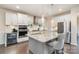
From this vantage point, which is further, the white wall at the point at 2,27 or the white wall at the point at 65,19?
the white wall at the point at 65,19

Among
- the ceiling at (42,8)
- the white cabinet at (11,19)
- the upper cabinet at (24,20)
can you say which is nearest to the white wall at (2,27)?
the white cabinet at (11,19)

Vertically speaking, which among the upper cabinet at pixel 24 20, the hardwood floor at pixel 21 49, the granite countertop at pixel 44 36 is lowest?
the hardwood floor at pixel 21 49

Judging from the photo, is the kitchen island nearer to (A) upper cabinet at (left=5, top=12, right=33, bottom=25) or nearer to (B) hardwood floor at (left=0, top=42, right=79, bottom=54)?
(B) hardwood floor at (left=0, top=42, right=79, bottom=54)

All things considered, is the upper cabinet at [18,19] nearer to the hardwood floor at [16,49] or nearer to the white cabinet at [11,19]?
the white cabinet at [11,19]

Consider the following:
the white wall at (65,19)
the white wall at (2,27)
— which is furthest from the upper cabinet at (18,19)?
the white wall at (65,19)

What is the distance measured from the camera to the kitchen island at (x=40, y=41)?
2552 mm

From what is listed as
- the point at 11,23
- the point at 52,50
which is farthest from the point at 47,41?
the point at 11,23

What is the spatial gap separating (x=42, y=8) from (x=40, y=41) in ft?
2.98

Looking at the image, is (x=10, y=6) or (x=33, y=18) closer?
(x=10, y=6)

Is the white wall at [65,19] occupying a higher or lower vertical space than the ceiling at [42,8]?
lower
